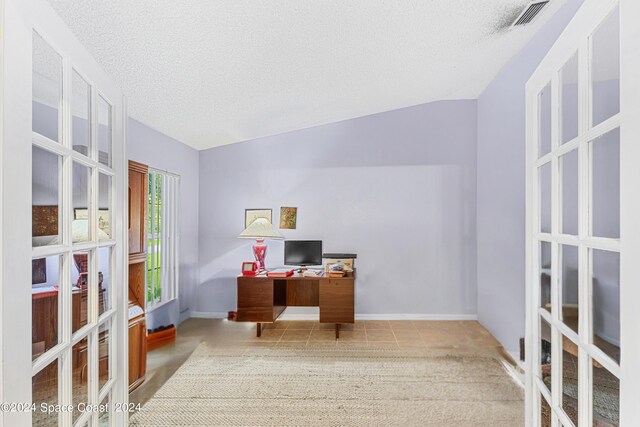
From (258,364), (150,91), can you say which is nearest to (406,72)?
(150,91)

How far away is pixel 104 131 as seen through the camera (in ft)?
4.02

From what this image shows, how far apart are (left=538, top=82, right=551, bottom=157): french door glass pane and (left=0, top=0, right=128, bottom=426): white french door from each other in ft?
4.85

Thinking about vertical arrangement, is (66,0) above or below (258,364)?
above

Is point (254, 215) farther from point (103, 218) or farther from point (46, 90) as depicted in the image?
point (46, 90)

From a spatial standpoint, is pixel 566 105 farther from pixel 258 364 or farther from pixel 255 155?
pixel 255 155

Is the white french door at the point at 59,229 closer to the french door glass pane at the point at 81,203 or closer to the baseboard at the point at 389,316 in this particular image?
the french door glass pane at the point at 81,203

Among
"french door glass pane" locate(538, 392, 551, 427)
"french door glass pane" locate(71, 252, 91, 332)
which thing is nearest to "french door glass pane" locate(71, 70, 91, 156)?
"french door glass pane" locate(71, 252, 91, 332)

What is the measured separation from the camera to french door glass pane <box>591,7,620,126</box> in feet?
2.47

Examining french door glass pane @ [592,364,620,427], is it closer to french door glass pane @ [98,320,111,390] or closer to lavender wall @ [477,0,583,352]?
french door glass pane @ [98,320,111,390]

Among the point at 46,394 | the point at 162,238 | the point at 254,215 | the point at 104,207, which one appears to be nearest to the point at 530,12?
the point at 104,207

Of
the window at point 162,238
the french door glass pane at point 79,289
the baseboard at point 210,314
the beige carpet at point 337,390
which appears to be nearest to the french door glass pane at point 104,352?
the french door glass pane at point 79,289

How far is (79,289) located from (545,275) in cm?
153

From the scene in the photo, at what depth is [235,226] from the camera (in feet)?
14.7

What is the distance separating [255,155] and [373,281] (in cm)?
224
